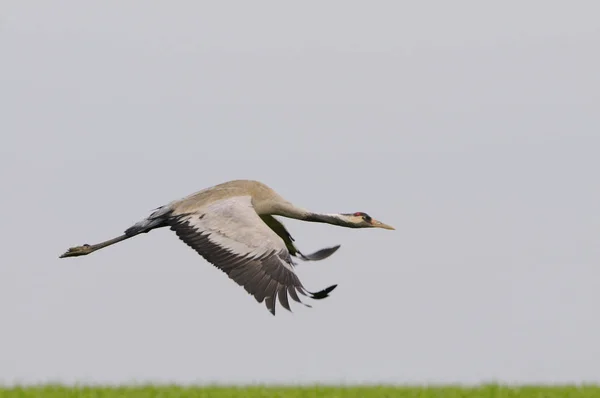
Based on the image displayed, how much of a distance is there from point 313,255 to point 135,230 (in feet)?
7.35

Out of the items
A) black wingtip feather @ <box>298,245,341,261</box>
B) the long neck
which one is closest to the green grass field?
black wingtip feather @ <box>298,245,341,261</box>

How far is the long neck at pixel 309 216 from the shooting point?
589 inches

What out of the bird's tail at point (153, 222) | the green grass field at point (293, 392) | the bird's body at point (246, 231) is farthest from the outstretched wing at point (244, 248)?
the green grass field at point (293, 392)

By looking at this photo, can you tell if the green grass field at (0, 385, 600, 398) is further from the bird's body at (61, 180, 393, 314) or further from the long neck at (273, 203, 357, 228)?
the long neck at (273, 203, 357, 228)

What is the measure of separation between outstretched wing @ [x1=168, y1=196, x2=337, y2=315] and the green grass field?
4.50 ft

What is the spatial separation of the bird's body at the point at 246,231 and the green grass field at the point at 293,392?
1.41m

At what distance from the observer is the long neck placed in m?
15.0

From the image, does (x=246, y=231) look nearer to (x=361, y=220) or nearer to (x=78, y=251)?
(x=361, y=220)

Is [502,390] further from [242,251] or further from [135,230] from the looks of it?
[135,230]

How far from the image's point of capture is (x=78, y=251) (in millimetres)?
15672

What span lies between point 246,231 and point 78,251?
10.6ft

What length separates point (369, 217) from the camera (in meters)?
15.5

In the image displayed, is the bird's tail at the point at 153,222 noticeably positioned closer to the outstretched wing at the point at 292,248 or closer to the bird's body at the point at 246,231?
the bird's body at the point at 246,231

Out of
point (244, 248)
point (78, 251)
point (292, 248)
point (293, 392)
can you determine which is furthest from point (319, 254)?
point (78, 251)
